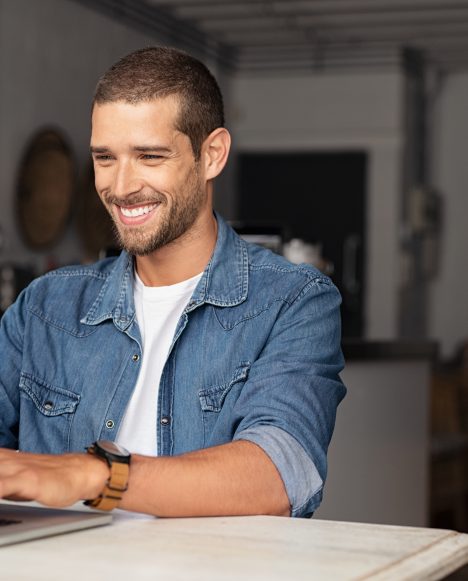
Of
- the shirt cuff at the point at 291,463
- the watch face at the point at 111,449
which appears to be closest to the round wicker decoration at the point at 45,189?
the shirt cuff at the point at 291,463

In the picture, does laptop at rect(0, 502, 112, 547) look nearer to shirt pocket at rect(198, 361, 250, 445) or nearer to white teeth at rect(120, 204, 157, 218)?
shirt pocket at rect(198, 361, 250, 445)

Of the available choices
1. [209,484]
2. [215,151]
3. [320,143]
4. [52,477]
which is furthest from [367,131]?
[52,477]

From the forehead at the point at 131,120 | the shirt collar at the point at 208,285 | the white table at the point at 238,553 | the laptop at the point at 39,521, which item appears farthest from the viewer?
the shirt collar at the point at 208,285

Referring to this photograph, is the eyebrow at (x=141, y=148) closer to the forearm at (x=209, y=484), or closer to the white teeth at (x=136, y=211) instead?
the white teeth at (x=136, y=211)

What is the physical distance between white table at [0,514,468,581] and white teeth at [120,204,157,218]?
53cm

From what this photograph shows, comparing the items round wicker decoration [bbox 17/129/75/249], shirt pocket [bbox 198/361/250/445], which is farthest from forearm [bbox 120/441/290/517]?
round wicker decoration [bbox 17/129/75/249]

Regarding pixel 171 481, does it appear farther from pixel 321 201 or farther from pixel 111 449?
pixel 321 201

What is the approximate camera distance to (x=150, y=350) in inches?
70.2

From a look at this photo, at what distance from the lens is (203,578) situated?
1.06 m

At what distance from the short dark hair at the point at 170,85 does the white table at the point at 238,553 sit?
0.63m

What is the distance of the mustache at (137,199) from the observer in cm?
170

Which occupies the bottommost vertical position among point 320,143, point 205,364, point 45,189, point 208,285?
point 205,364

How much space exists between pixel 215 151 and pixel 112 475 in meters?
0.64

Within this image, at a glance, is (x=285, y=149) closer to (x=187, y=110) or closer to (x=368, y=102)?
(x=368, y=102)
